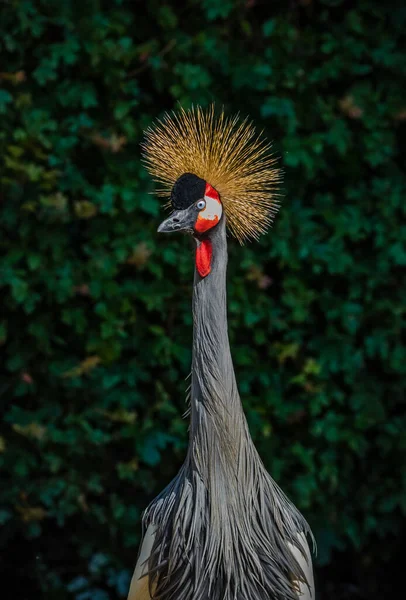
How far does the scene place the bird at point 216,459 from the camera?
2344mm

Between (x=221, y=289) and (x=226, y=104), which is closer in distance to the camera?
(x=221, y=289)

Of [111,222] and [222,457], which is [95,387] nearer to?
[111,222]

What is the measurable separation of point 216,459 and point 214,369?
212mm

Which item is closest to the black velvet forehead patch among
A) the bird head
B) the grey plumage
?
the bird head

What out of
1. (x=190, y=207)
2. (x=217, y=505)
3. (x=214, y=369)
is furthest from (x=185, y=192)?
(x=217, y=505)

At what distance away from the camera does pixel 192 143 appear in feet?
7.92

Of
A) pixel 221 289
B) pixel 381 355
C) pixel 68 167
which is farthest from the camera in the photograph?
pixel 381 355

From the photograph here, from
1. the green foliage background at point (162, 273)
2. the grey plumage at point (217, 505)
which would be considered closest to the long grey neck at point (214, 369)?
the grey plumage at point (217, 505)

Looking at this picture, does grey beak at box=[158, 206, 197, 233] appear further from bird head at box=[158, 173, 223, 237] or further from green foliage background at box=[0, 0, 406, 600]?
green foliage background at box=[0, 0, 406, 600]

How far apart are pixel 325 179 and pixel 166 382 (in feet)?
3.12

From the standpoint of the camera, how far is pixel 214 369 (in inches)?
92.8

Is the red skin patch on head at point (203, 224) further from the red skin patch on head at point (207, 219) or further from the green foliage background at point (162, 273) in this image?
the green foliage background at point (162, 273)

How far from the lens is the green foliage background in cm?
355

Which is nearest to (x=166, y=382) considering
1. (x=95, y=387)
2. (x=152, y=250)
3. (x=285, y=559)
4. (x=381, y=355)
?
(x=95, y=387)
